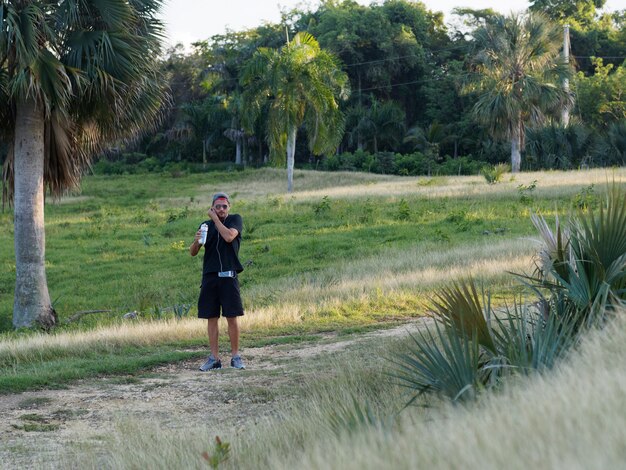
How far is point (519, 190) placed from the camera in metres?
28.0

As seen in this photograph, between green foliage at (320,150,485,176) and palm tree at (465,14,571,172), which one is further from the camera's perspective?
green foliage at (320,150,485,176)

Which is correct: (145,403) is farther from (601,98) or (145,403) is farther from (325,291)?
(601,98)

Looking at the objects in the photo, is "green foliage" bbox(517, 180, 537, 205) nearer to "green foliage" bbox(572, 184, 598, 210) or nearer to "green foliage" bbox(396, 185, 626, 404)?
"green foliage" bbox(572, 184, 598, 210)

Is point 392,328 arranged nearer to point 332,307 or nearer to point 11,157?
point 332,307

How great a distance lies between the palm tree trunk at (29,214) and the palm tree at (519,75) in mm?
28870

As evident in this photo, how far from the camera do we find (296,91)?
37500mm

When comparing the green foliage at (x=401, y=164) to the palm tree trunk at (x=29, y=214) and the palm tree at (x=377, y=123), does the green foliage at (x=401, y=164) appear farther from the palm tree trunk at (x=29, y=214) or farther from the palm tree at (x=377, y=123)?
the palm tree trunk at (x=29, y=214)

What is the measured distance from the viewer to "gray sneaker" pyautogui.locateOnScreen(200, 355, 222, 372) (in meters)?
9.73

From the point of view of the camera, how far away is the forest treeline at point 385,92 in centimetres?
5244

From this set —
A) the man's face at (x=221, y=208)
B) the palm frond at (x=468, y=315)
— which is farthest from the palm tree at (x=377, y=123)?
the palm frond at (x=468, y=315)

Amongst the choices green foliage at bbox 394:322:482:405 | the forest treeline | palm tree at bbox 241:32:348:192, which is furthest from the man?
the forest treeline

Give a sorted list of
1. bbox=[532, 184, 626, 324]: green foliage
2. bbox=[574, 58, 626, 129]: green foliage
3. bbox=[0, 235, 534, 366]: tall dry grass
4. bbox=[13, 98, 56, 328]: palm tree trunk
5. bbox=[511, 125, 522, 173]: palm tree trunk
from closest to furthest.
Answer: bbox=[532, 184, 626, 324]: green foliage < bbox=[0, 235, 534, 366]: tall dry grass < bbox=[13, 98, 56, 328]: palm tree trunk < bbox=[511, 125, 522, 173]: palm tree trunk < bbox=[574, 58, 626, 129]: green foliage

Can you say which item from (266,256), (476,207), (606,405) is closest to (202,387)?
(606,405)

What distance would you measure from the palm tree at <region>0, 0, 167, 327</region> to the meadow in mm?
1728
